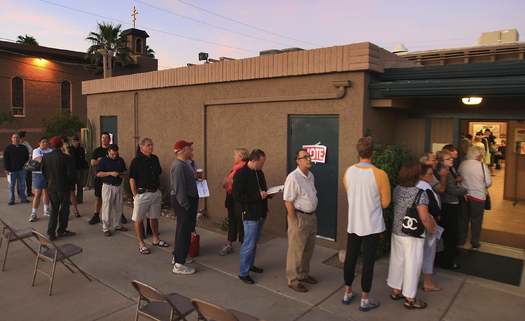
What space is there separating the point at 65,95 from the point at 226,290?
31571mm

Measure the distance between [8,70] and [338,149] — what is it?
2976cm

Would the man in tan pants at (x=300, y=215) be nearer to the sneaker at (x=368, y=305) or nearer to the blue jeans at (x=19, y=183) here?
the sneaker at (x=368, y=305)

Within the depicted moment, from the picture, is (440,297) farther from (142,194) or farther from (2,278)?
(2,278)

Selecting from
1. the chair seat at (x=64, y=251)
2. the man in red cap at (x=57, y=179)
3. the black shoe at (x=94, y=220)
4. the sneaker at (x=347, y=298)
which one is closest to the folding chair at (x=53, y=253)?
the chair seat at (x=64, y=251)

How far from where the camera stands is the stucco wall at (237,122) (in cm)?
593

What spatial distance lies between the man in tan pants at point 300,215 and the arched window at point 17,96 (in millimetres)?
30473

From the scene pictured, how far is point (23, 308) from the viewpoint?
433 cm

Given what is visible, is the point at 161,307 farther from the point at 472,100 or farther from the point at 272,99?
the point at 472,100

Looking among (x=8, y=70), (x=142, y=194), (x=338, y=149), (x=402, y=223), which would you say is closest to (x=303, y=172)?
(x=402, y=223)

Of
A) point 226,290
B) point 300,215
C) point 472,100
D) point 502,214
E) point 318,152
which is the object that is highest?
point 472,100

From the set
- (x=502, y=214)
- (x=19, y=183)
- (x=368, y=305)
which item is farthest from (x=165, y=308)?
(x=19, y=183)

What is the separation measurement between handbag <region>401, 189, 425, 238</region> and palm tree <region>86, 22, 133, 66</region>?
29.7 m

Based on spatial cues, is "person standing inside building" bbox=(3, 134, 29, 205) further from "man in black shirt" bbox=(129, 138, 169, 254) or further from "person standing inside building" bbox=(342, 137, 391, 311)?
"person standing inside building" bbox=(342, 137, 391, 311)

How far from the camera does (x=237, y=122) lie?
24.8 feet
